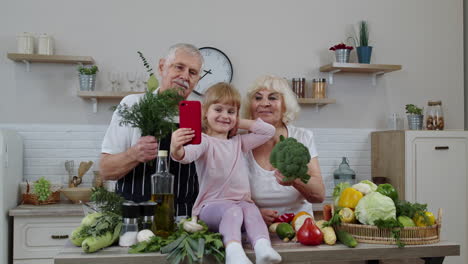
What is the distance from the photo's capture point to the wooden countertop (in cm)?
378

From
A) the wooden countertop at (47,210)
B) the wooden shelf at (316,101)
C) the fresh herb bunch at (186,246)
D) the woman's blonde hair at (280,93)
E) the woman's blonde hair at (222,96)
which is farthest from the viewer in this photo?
the wooden shelf at (316,101)

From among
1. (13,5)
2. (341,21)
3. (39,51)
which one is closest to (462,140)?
(341,21)

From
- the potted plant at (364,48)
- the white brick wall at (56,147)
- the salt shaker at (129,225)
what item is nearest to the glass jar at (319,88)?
the potted plant at (364,48)

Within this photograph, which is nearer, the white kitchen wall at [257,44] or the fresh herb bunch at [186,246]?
the fresh herb bunch at [186,246]

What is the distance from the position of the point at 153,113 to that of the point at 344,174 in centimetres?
325

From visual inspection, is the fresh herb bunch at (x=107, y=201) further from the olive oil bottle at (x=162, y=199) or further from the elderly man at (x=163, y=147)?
the elderly man at (x=163, y=147)

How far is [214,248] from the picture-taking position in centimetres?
168

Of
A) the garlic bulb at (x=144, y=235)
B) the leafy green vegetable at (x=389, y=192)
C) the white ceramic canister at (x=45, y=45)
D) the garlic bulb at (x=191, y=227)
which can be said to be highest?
the white ceramic canister at (x=45, y=45)

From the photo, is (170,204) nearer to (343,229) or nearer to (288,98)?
(343,229)

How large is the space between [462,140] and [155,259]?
374cm

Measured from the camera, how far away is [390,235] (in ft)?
6.10

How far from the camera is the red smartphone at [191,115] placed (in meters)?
1.81

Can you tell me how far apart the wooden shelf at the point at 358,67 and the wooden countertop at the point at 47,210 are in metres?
2.57

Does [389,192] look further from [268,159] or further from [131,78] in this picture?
[131,78]
